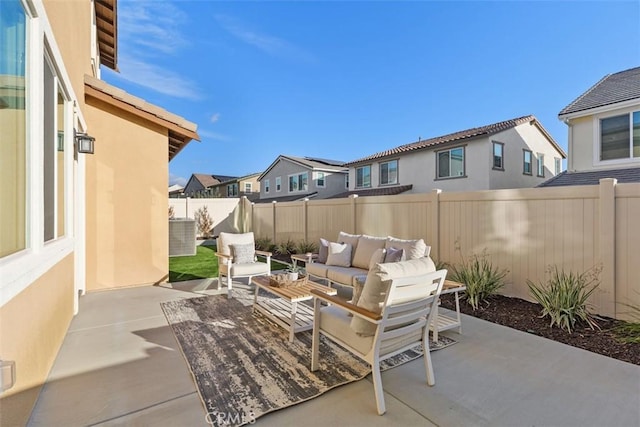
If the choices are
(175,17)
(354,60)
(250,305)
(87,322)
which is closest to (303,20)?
(354,60)

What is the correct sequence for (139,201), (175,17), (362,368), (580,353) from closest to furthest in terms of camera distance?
(362,368), (580,353), (139,201), (175,17)

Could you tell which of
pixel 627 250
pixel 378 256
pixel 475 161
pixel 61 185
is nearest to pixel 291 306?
pixel 378 256

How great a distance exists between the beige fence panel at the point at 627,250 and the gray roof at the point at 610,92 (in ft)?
24.9

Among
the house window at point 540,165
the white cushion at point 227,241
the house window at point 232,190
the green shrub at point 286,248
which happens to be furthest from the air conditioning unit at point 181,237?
the house window at point 232,190

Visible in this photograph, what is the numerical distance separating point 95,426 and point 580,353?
472cm

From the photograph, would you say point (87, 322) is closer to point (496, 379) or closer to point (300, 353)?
point (300, 353)

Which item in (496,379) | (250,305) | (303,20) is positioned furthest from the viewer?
(303,20)

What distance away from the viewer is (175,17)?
962cm

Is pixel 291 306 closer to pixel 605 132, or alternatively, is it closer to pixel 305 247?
pixel 305 247

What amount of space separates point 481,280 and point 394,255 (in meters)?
1.55

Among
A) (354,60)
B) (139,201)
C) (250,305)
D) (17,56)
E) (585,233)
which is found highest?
(354,60)

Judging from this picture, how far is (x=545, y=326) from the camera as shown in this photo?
414cm

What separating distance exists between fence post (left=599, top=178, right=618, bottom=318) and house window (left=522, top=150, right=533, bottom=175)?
11303mm

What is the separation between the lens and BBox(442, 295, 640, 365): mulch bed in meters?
3.44
